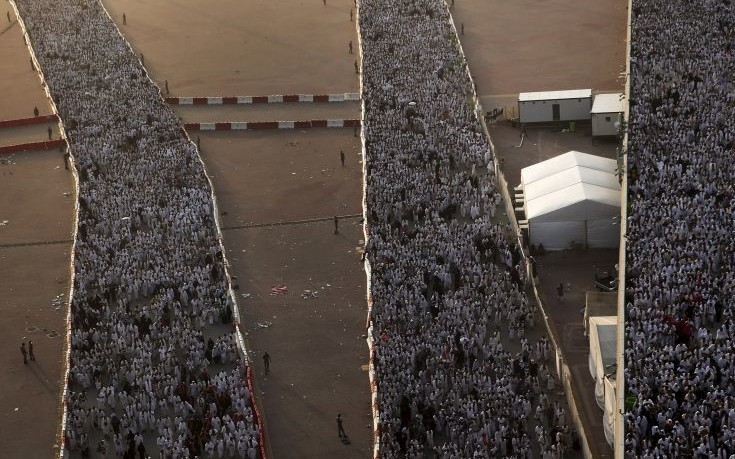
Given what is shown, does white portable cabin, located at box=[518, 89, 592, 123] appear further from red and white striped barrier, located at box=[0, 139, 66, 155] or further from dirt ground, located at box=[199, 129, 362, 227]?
red and white striped barrier, located at box=[0, 139, 66, 155]

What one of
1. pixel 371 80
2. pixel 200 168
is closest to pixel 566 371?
pixel 200 168

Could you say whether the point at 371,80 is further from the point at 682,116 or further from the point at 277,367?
the point at 277,367

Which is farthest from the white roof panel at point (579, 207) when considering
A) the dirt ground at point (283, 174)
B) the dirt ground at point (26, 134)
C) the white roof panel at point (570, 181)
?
the dirt ground at point (26, 134)

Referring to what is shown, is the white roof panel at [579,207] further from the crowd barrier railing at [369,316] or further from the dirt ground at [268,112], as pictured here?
the dirt ground at [268,112]

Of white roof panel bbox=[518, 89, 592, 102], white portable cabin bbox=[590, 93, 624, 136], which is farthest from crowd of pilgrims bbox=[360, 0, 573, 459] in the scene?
white portable cabin bbox=[590, 93, 624, 136]

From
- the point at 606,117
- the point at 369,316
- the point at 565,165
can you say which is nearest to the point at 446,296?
the point at 369,316

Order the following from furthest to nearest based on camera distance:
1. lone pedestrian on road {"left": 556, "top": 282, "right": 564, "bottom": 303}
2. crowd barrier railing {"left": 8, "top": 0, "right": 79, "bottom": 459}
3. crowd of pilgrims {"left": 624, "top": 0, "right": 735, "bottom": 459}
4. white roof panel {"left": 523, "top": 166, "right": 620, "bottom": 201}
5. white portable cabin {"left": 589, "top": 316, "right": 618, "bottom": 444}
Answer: white roof panel {"left": 523, "top": 166, "right": 620, "bottom": 201} → lone pedestrian on road {"left": 556, "top": 282, "right": 564, "bottom": 303} → crowd barrier railing {"left": 8, "top": 0, "right": 79, "bottom": 459} → white portable cabin {"left": 589, "top": 316, "right": 618, "bottom": 444} → crowd of pilgrims {"left": 624, "top": 0, "right": 735, "bottom": 459}
